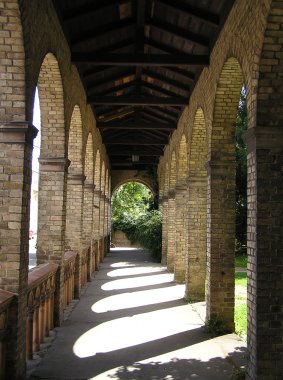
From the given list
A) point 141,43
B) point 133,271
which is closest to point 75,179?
point 141,43

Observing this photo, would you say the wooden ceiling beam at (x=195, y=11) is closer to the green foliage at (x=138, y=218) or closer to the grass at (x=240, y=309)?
the grass at (x=240, y=309)

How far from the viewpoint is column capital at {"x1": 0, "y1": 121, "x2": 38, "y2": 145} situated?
4.96m

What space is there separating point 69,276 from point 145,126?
5.51m

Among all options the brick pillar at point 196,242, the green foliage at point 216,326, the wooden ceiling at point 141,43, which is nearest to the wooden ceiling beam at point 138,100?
the wooden ceiling at point 141,43

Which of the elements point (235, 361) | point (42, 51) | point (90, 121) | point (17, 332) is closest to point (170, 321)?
point (235, 361)

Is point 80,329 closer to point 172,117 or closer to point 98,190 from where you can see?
point 172,117

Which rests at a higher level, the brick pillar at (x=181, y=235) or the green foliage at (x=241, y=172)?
the green foliage at (x=241, y=172)

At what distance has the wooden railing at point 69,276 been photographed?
29.6 feet

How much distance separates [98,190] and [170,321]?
8542mm

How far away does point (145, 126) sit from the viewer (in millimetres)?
13258

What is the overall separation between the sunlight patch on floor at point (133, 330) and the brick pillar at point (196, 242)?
1.03m

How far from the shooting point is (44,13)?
19.0 feet

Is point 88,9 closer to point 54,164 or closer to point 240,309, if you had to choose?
point 54,164

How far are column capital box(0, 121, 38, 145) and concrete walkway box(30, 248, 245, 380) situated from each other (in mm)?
2743
